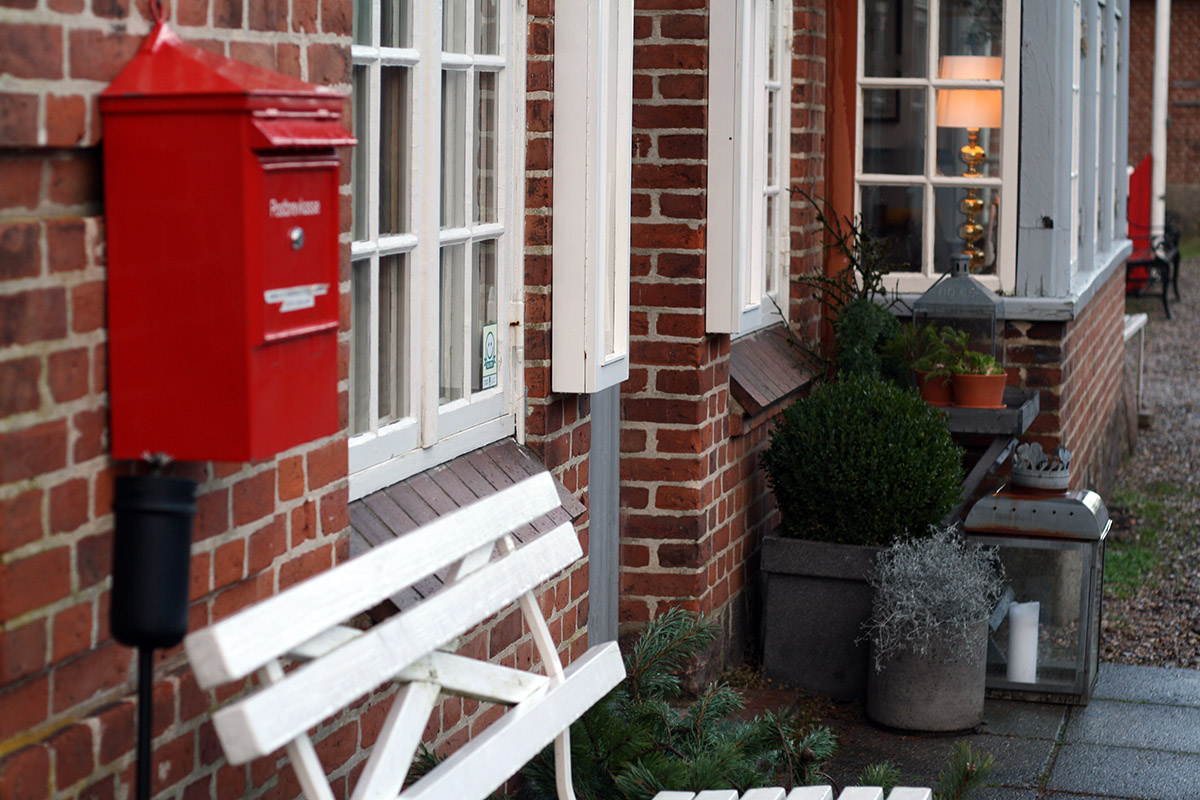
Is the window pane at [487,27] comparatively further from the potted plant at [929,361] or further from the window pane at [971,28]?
the window pane at [971,28]

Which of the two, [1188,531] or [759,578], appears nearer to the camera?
[759,578]

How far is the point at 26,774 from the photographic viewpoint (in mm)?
1991

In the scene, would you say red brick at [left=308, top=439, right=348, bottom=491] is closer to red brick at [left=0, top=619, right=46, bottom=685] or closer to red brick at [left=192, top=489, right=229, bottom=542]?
red brick at [left=192, top=489, right=229, bottom=542]

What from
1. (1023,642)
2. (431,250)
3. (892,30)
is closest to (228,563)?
(431,250)

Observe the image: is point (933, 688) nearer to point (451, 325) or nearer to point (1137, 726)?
point (1137, 726)

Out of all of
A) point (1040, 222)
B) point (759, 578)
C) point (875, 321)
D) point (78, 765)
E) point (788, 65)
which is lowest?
point (759, 578)

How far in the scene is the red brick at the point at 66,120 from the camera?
6.53 feet

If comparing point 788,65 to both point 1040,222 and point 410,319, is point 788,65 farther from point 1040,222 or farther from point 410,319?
point 410,319

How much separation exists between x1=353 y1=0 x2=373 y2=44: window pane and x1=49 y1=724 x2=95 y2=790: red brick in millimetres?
1581

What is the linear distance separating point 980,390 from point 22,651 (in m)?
5.10

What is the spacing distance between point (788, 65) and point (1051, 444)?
215cm

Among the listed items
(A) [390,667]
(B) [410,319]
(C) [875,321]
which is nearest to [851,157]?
(C) [875,321]

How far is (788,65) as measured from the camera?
6457 mm

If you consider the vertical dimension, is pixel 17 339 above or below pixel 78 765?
above
